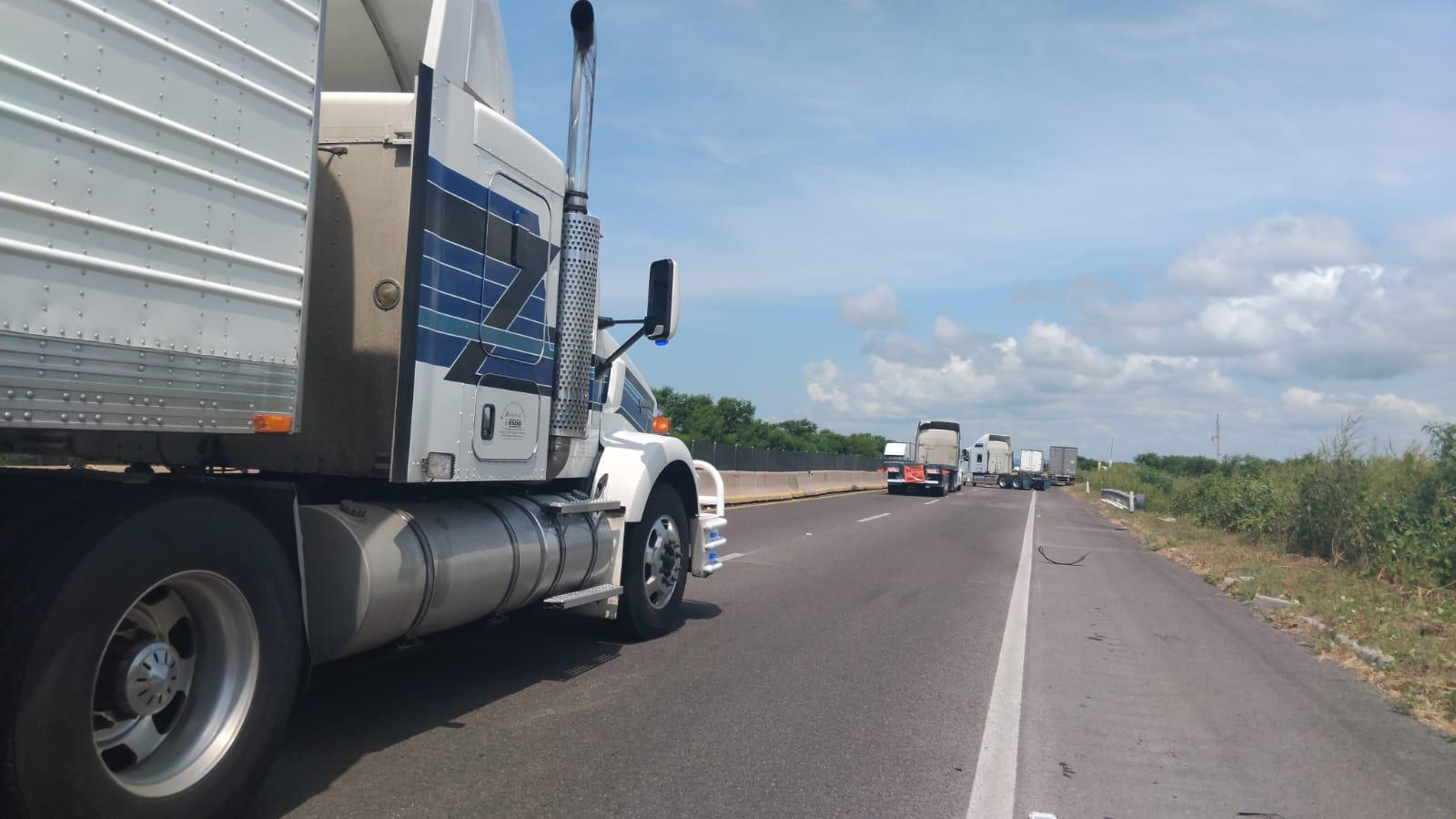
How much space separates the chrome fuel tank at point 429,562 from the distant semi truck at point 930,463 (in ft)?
133

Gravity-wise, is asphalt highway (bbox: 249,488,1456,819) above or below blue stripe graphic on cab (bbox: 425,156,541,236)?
below

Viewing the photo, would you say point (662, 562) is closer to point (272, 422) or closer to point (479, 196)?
point (479, 196)

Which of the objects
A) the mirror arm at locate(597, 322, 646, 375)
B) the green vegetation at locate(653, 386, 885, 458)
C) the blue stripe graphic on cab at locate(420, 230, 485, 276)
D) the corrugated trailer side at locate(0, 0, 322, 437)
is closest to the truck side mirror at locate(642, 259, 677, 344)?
the mirror arm at locate(597, 322, 646, 375)

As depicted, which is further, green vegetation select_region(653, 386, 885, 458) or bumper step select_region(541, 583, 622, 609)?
green vegetation select_region(653, 386, 885, 458)

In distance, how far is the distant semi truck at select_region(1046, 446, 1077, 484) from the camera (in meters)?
90.6

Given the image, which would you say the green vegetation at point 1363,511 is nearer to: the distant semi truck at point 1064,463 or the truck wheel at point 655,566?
the truck wheel at point 655,566

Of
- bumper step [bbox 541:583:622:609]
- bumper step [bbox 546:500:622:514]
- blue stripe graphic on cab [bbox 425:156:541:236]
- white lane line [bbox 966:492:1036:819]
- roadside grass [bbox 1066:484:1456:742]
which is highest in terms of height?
blue stripe graphic on cab [bbox 425:156:541:236]

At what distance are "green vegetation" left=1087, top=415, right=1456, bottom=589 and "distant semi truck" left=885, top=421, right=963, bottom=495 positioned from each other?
71.5 feet

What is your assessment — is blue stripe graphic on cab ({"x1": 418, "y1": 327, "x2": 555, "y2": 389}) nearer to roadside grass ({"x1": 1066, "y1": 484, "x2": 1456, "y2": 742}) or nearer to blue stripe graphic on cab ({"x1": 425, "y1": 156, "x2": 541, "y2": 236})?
blue stripe graphic on cab ({"x1": 425, "y1": 156, "x2": 541, "y2": 236})

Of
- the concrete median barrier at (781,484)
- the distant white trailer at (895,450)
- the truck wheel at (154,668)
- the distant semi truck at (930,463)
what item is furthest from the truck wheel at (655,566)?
the distant white trailer at (895,450)

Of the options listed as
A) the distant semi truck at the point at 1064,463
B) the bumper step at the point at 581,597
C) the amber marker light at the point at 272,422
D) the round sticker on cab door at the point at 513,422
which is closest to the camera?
the amber marker light at the point at 272,422

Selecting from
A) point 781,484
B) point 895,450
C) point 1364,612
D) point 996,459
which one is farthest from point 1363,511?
point 996,459

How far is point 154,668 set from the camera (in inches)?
137

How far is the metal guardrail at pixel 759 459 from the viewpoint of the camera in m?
28.6
